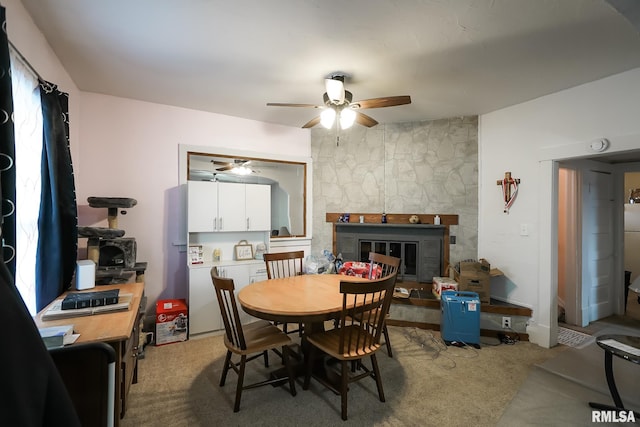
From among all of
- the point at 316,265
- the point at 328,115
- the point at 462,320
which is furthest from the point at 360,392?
the point at 328,115

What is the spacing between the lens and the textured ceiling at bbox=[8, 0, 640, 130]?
1788mm

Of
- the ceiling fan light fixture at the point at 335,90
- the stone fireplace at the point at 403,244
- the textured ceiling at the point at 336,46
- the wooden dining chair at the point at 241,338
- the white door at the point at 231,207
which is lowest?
the wooden dining chair at the point at 241,338

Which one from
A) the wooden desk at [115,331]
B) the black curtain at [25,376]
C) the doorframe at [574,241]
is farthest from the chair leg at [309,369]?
the doorframe at [574,241]

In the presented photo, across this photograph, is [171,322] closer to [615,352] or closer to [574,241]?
[615,352]

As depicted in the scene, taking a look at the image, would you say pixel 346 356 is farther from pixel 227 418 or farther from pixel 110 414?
pixel 110 414

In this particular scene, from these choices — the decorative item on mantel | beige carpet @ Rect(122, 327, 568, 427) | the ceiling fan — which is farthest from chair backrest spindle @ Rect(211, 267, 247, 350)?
the decorative item on mantel

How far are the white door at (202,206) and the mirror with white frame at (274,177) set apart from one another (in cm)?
32

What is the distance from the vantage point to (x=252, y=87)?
289 cm

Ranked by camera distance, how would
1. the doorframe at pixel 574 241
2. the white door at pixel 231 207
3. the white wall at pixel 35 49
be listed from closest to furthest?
the white wall at pixel 35 49, the white door at pixel 231 207, the doorframe at pixel 574 241

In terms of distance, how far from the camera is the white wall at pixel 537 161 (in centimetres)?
265

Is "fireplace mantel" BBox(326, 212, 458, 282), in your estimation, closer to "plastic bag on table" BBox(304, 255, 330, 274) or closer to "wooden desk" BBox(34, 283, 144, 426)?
"plastic bag on table" BBox(304, 255, 330, 274)

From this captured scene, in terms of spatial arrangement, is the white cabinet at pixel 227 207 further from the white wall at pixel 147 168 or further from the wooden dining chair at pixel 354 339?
the wooden dining chair at pixel 354 339

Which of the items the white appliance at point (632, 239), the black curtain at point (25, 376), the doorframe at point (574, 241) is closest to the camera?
the black curtain at point (25, 376)

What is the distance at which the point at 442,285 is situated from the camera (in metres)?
3.42
